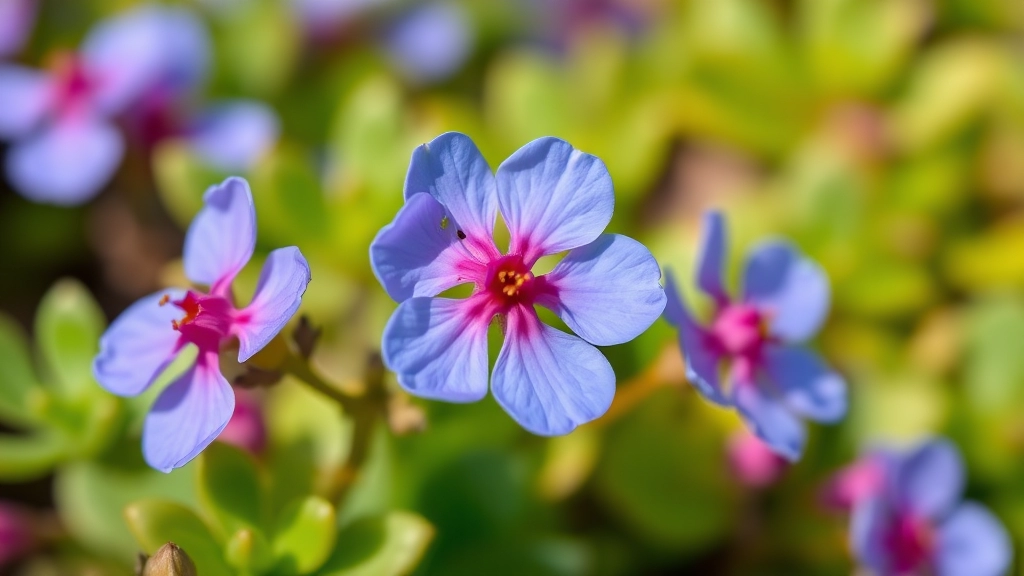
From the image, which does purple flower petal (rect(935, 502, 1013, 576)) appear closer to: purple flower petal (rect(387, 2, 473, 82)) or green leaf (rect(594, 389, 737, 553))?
green leaf (rect(594, 389, 737, 553))

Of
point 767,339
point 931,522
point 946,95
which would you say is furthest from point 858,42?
point 931,522

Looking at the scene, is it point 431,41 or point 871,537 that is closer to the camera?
point 871,537

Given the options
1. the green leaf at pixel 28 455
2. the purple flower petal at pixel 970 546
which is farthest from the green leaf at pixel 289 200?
the purple flower petal at pixel 970 546

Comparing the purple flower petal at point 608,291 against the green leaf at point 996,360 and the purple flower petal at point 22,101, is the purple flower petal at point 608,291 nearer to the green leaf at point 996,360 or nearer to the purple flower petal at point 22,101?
the green leaf at point 996,360

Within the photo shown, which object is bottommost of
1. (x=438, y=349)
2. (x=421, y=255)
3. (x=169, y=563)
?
(x=169, y=563)

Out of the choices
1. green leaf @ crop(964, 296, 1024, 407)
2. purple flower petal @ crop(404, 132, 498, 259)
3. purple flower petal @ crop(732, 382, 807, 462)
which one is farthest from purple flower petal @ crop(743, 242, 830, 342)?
green leaf @ crop(964, 296, 1024, 407)

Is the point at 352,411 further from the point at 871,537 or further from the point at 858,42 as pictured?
the point at 858,42

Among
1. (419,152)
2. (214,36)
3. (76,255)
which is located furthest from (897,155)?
(76,255)

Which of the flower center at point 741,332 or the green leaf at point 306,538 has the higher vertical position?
the flower center at point 741,332
